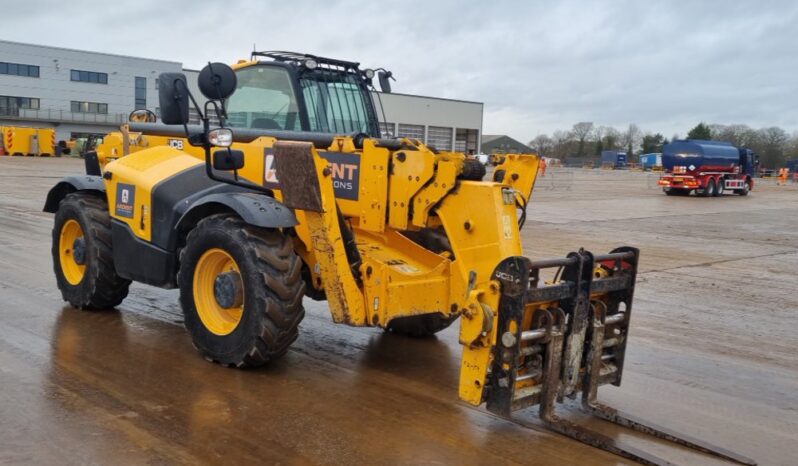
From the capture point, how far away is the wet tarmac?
4.18 metres

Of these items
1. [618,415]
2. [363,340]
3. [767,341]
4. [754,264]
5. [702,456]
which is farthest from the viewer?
[754,264]

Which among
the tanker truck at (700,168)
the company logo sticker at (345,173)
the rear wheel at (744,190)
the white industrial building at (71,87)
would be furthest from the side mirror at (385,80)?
the white industrial building at (71,87)

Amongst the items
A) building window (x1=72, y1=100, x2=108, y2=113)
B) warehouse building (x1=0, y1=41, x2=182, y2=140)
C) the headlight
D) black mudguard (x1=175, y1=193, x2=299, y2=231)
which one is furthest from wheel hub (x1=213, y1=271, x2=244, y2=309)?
building window (x1=72, y1=100, x2=108, y2=113)

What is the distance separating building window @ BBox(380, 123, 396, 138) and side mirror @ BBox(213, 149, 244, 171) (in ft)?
6.13

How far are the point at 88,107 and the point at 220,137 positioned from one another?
70.6 m

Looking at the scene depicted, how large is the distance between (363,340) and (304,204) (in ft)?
5.77

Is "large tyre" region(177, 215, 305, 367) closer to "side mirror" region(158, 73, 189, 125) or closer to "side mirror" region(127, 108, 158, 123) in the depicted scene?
"side mirror" region(158, 73, 189, 125)

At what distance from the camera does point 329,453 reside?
411 cm

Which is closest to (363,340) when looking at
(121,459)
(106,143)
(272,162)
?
(272,162)

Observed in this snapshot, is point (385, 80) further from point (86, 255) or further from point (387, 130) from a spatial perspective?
point (86, 255)

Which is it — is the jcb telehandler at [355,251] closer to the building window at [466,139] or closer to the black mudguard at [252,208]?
the black mudguard at [252,208]

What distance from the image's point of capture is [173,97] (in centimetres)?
527

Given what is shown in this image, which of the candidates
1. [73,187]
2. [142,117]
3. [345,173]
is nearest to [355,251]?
[345,173]

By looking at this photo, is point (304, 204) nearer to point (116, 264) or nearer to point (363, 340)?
point (363, 340)
